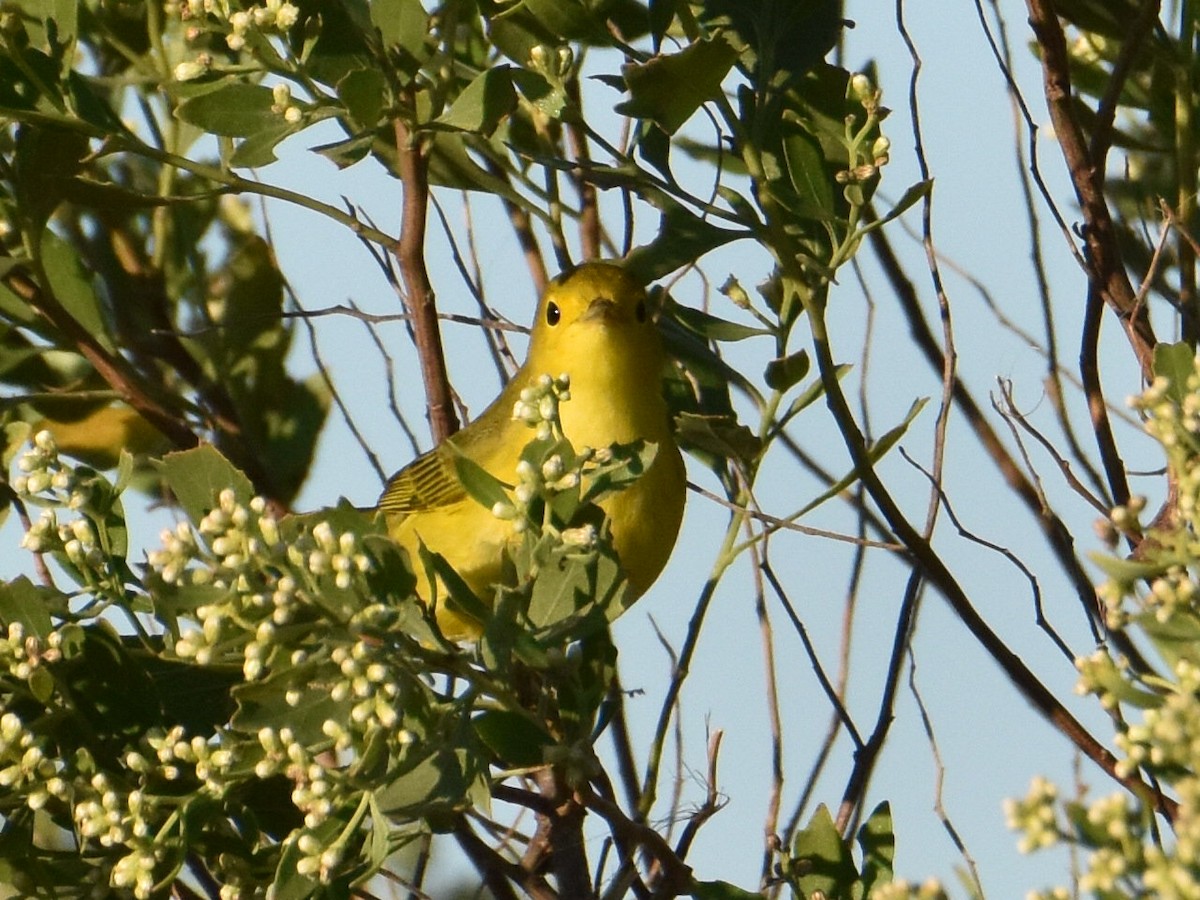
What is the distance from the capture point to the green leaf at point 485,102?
204 centimetres

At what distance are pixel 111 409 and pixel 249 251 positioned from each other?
0.41m

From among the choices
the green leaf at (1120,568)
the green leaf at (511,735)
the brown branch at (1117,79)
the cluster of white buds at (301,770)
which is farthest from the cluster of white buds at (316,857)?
the brown branch at (1117,79)

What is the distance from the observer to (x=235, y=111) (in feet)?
7.06

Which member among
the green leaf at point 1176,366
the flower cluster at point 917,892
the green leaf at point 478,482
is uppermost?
the green leaf at point 1176,366

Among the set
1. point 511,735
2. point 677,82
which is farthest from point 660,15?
point 511,735

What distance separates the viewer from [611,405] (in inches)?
124

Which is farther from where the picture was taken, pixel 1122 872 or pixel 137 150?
pixel 137 150

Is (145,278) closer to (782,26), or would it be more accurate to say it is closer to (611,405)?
(611,405)

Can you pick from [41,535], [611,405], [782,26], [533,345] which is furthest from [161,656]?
[533,345]

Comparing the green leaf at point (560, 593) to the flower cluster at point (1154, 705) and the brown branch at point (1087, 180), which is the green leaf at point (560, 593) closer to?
the flower cluster at point (1154, 705)

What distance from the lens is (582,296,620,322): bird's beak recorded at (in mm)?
3242

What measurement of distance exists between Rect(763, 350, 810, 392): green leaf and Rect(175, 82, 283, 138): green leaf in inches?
27.6

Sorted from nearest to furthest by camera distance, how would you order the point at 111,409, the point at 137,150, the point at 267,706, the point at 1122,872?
the point at 1122,872 → the point at 267,706 → the point at 137,150 → the point at 111,409

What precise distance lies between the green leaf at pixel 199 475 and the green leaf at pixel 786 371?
26.9 inches
